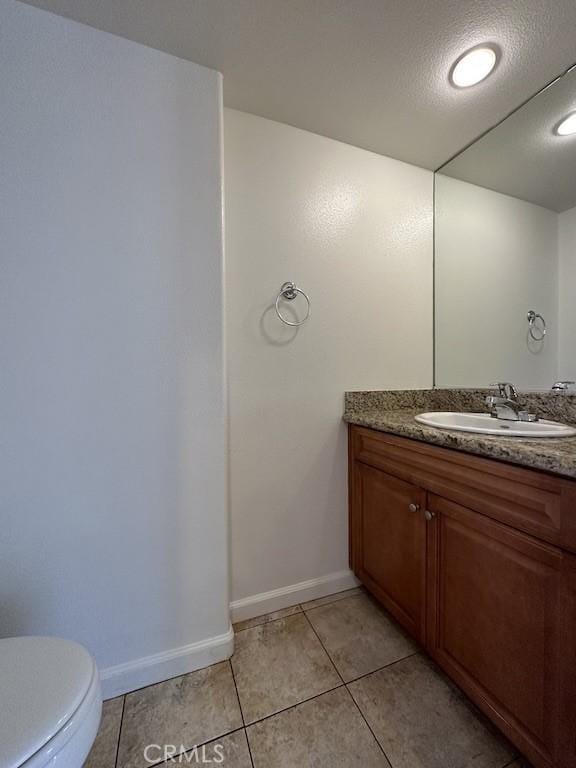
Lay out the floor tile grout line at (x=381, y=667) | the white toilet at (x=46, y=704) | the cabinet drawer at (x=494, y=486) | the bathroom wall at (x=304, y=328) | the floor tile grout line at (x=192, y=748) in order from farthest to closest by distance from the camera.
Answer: the bathroom wall at (x=304, y=328) → the floor tile grout line at (x=381, y=667) → the floor tile grout line at (x=192, y=748) → the cabinet drawer at (x=494, y=486) → the white toilet at (x=46, y=704)

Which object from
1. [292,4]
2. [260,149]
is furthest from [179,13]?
[260,149]

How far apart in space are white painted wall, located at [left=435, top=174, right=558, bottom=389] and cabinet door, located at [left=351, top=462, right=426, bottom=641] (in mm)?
741

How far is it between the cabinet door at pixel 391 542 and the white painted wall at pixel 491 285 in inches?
29.2

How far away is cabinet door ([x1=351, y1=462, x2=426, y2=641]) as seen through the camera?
1040 mm

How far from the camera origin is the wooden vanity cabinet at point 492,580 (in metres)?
0.65

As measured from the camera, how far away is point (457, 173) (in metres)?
1.52

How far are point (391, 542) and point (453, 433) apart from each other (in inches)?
21.6

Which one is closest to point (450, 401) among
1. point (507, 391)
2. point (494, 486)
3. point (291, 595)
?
point (507, 391)

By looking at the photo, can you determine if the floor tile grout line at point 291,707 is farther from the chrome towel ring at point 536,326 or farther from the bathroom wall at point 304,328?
the chrome towel ring at point 536,326

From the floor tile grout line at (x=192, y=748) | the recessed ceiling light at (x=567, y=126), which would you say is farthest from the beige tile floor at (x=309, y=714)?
the recessed ceiling light at (x=567, y=126)

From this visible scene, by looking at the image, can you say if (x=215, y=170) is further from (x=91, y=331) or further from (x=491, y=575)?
(x=491, y=575)

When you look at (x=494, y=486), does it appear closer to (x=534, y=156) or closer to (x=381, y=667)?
(x=381, y=667)

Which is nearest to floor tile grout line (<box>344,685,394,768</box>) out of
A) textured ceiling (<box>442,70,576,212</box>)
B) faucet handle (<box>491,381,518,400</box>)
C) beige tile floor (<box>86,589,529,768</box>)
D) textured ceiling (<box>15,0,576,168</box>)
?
beige tile floor (<box>86,589,529,768</box>)

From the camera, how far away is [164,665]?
3.31 ft
